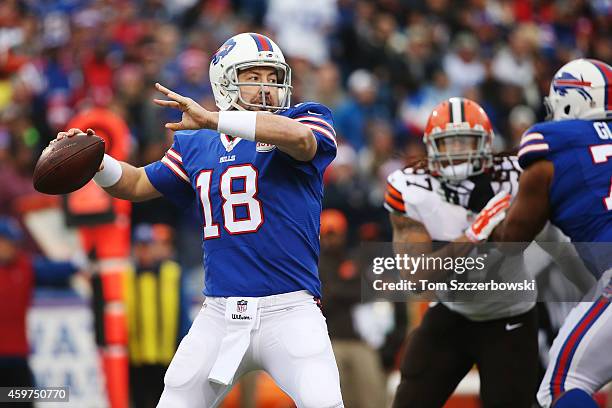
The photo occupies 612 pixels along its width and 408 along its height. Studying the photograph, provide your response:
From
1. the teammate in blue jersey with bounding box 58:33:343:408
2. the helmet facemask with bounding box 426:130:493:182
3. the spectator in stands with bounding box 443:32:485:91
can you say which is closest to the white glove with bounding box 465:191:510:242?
the helmet facemask with bounding box 426:130:493:182

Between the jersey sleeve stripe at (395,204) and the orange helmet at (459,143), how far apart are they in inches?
9.8

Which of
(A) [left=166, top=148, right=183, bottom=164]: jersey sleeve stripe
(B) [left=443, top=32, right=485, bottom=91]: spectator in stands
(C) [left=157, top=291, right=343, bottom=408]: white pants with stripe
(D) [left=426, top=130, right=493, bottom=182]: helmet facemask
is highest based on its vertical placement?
(B) [left=443, top=32, right=485, bottom=91]: spectator in stands

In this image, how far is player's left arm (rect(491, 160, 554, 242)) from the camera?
483 cm

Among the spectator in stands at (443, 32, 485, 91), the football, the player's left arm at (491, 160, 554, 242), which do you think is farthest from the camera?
the spectator in stands at (443, 32, 485, 91)

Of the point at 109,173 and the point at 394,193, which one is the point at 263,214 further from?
the point at 394,193

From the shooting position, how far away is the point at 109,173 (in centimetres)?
480

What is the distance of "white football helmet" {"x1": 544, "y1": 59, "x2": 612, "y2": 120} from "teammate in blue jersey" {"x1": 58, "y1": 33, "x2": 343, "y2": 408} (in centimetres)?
124

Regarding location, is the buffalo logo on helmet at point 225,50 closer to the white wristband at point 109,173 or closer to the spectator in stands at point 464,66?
the white wristband at point 109,173

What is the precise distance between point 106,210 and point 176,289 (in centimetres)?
84

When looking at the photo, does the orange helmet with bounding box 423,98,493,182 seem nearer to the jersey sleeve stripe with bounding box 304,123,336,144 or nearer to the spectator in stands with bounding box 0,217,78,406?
the jersey sleeve stripe with bounding box 304,123,336,144

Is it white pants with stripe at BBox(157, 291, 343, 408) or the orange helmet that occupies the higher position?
the orange helmet

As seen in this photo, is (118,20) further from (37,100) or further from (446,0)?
(446,0)

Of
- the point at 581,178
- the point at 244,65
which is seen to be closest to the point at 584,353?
the point at 581,178

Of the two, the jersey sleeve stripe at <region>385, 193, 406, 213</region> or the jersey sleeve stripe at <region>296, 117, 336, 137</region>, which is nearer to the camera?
the jersey sleeve stripe at <region>296, 117, 336, 137</region>
